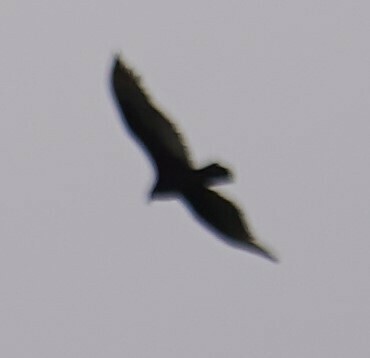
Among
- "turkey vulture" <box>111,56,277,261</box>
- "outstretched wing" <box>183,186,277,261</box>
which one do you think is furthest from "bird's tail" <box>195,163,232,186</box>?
"outstretched wing" <box>183,186,277,261</box>

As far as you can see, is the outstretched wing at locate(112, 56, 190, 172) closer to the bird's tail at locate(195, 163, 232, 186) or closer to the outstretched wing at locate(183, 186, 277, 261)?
the bird's tail at locate(195, 163, 232, 186)

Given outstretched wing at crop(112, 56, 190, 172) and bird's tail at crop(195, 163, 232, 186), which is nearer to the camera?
outstretched wing at crop(112, 56, 190, 172)

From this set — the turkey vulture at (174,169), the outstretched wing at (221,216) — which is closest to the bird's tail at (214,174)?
the turkey vulture at (174,169)

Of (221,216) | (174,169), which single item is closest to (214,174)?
(221,216)

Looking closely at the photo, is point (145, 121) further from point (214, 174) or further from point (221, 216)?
point (221, 216)

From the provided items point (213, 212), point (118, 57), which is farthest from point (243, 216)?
point (118, 57)

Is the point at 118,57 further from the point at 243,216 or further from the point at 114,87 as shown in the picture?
the point at 243,216

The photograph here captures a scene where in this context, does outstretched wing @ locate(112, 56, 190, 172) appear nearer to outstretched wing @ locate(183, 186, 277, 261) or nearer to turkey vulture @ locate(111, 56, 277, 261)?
turkey vulture @ locate(111, 56, 277, 261)
